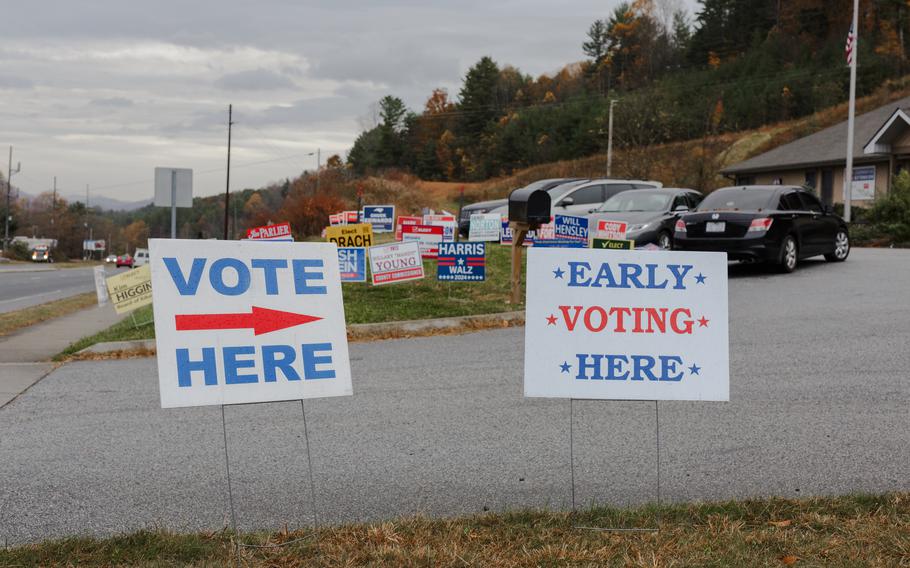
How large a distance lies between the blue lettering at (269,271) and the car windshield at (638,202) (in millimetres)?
14466

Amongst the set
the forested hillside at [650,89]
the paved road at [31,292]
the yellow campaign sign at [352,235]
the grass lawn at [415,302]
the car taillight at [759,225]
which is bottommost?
the paved road at [31,292]

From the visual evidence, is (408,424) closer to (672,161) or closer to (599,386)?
(599,386)

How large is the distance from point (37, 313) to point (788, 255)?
15165 millimetres

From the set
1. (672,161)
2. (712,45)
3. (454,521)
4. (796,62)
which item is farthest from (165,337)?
(712,45)

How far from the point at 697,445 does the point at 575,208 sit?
1536 cm

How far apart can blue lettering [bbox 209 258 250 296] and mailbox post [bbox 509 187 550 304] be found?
7962 mm

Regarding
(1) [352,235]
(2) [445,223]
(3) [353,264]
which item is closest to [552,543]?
(3) [353,264]

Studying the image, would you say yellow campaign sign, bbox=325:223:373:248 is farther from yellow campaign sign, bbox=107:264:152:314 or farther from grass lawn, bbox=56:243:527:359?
yellow campaign sign, bbox=107:264:152:314

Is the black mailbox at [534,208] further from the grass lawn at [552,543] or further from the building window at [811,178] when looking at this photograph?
the building window at [811,178]

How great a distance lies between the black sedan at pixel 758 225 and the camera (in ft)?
51.4

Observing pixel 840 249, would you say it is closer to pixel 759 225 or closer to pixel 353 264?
pixel 759 225

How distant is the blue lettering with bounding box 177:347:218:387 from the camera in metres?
4.36

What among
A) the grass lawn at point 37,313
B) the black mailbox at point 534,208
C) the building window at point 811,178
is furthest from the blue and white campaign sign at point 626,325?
the building window at point 811,178

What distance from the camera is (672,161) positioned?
52.2 meters
